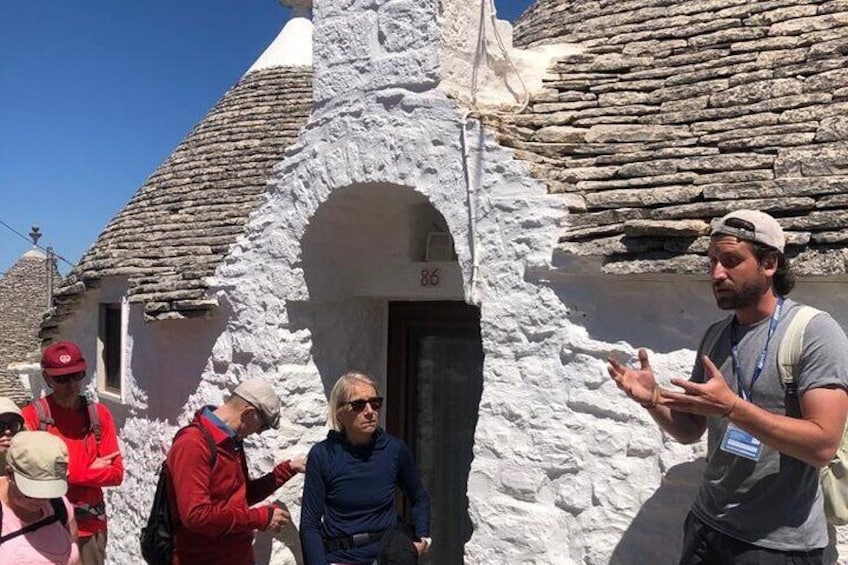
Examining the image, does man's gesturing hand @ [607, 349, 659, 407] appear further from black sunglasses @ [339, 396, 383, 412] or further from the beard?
black sunglasses @ [339, 396, 383, 412]

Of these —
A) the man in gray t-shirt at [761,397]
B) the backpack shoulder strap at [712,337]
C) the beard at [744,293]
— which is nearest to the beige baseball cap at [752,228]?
the man in gray t-shirt at [761,397]

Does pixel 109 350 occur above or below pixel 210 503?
above

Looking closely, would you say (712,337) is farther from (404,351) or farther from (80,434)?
(404,351)

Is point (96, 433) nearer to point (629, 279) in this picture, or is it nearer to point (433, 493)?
point (433, 493)

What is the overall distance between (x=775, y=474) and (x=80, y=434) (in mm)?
3365

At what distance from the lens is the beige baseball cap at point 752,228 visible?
2631 mm

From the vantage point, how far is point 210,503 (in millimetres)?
3617

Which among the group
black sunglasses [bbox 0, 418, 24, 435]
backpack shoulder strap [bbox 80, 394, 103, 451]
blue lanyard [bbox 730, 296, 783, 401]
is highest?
blue lanyard [bbox 730, 296, 783, 401]

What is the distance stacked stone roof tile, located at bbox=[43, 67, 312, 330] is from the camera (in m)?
6.62

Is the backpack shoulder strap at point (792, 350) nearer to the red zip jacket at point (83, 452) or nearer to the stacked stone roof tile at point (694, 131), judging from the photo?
the stacked stone roof tile at point (694, 131)

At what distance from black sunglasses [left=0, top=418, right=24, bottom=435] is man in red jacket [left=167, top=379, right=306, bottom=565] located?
0.75 meters

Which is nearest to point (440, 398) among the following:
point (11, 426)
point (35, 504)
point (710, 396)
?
point (11, 426)

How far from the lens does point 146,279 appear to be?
709cm

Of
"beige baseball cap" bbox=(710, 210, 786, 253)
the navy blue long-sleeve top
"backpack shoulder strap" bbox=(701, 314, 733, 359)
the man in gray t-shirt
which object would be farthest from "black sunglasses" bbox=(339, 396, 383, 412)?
"beige baseball cap" bbox=(710, 210, 786, 253)
